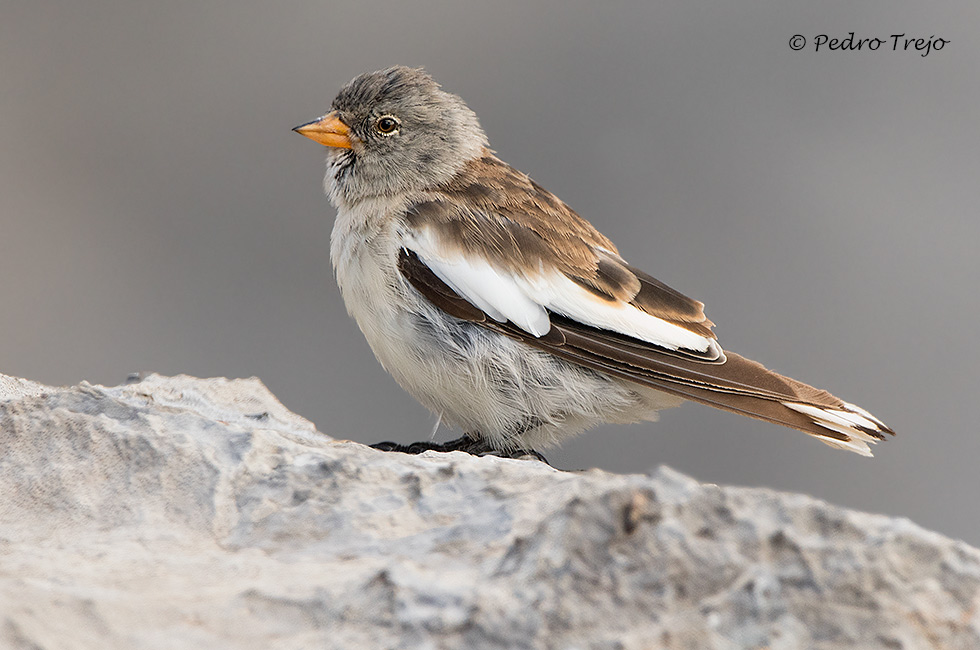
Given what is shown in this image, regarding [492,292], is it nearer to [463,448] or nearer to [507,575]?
[463,448]

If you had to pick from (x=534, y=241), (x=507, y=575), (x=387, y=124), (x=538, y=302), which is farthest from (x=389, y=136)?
(x=507, y=575)

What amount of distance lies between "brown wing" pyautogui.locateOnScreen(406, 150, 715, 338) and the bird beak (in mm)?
291

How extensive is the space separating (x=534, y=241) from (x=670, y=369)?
42 cm

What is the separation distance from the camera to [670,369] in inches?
75.2

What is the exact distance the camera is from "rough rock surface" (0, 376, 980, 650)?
1021 mm

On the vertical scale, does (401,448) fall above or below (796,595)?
above

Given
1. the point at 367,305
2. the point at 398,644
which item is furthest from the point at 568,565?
the point at 367,305

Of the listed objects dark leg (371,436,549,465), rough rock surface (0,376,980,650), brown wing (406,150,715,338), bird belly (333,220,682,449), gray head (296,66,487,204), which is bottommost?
rough rock surface (0,376,980,650)

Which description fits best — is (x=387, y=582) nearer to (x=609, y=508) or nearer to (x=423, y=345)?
(x=609, y=508)

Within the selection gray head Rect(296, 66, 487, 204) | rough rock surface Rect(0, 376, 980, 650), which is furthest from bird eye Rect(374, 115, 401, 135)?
rough rock surface Rect(0, 376, 980, 650)

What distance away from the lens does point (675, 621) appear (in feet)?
3.36

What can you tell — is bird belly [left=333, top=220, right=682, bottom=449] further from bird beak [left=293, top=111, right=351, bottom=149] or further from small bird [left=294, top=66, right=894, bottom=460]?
bird beak [left=293, top=111, right=351, bottom=149]

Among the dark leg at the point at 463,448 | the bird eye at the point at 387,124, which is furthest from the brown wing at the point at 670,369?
the bird eye at the point at 387,124

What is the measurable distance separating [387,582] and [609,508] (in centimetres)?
28
